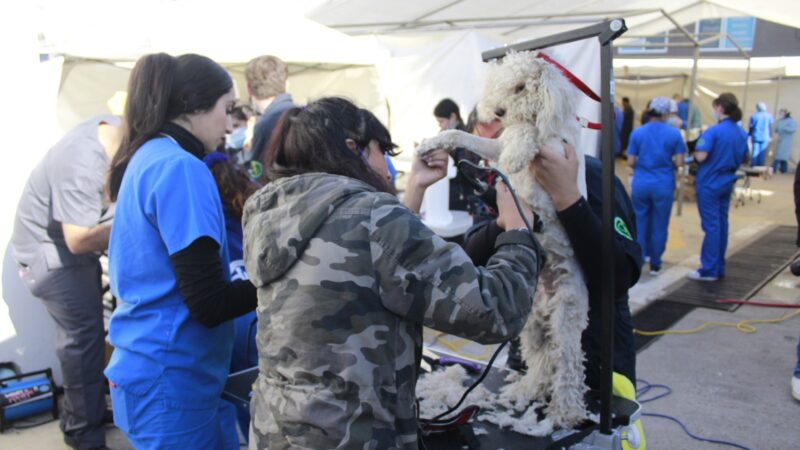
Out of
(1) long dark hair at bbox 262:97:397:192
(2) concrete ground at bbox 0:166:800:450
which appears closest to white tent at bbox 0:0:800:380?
(2) concrete ground at bbox 0:166:800:450

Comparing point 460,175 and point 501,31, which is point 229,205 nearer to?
point 460,175

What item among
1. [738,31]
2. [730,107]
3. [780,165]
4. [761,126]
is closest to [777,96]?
[780,165]

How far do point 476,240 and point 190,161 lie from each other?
0.84 meters

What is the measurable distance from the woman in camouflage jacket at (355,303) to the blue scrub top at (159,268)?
1.54 ft

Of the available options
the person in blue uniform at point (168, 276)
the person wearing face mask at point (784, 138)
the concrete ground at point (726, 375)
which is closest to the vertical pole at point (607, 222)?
the person in blue uniform at point (168, 276)

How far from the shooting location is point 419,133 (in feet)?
24.4

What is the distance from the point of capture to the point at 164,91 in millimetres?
1804

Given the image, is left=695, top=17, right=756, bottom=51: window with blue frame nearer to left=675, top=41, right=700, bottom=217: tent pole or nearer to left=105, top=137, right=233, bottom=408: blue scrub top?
left=675, top=41, right=700, bottom=217: tent pole

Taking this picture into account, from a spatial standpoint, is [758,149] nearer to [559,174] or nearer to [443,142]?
[559,174]

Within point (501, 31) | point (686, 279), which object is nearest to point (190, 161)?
point (501, 31)

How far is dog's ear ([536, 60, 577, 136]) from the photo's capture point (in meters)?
1.49

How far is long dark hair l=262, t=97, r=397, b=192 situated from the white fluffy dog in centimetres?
23

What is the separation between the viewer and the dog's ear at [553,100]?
1485mm

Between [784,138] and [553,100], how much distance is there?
1817cm
